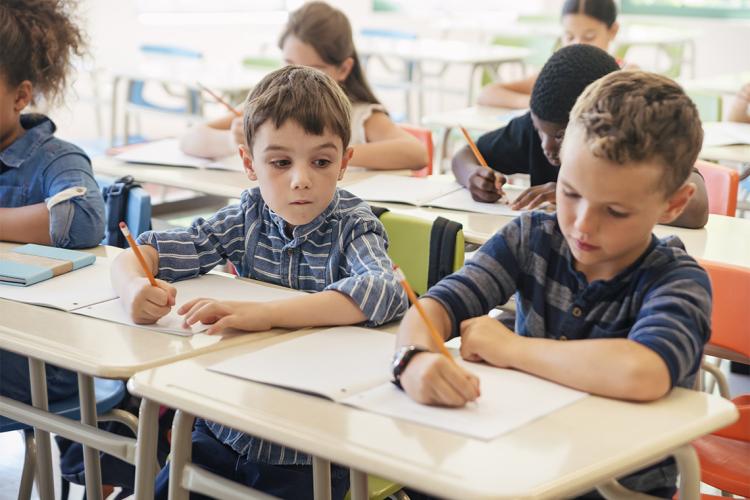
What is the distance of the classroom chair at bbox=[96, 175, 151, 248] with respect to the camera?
2.18 m

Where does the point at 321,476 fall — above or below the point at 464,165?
below

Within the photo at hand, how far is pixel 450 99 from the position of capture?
28.9ft

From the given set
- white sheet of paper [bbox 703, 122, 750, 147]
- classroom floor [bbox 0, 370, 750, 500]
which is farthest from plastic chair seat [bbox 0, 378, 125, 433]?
white sheet of paper [bbox 703, 122, 750, 147]

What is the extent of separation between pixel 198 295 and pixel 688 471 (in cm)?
83

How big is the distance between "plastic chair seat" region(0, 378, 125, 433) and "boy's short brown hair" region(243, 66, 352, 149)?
0.59 metres

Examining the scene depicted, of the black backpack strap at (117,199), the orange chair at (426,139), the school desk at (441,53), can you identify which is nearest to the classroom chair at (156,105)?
the school desk at (441,53)

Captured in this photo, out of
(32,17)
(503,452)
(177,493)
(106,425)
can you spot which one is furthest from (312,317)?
(32,17)

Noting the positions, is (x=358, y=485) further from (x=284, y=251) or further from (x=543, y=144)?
(x=543, y=144)

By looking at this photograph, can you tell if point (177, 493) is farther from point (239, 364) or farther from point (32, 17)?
point (32, 17)

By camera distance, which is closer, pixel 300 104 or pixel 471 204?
pixel 300 104

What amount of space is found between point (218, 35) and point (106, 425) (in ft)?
20.7

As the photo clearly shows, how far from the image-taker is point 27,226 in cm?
205

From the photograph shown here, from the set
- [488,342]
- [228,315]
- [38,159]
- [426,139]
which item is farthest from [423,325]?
[426,139]

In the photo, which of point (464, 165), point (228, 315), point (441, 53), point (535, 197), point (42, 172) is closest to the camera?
point (228, 315)
